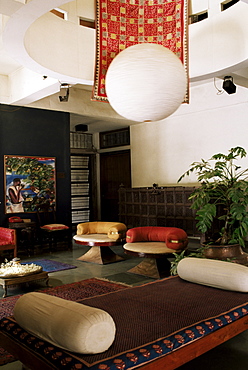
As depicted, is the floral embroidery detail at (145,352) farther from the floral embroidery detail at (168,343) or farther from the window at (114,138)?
the window at (114,138)

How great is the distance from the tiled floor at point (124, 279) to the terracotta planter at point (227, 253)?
1.10m

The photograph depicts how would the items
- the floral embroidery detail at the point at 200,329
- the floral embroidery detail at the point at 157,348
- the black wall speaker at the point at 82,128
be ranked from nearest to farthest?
the floral embroidery detail at the point at 157,348 < the floral embroidery detail at the point at 200,329 < the black wall speaker at the point at 82,128

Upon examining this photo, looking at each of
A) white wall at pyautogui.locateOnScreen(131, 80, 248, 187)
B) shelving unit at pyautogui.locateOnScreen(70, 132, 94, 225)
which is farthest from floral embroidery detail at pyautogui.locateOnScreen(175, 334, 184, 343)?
shelving unit at pyautogui.locateOnScreen(70, 132, 94, 225)

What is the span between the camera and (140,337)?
2.15m

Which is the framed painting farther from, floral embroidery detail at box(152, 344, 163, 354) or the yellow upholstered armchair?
floral embroidery detail at box(152, 344, 163, 354)

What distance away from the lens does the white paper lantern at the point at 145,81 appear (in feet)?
10.7

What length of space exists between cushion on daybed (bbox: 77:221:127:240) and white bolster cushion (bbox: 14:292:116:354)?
152 inches

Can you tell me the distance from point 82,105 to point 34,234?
10.7 feet

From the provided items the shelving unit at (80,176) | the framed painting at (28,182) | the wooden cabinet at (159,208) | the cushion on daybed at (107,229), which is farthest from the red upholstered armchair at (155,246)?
the shelving unit at (80,176)

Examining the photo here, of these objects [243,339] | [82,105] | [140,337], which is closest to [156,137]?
[82,105]

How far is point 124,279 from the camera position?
204 inches

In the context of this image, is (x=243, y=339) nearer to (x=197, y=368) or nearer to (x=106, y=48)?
(x=197, y=368)

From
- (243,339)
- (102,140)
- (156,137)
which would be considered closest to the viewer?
(243,339)

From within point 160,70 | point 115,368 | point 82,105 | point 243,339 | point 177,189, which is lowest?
point 243,339
